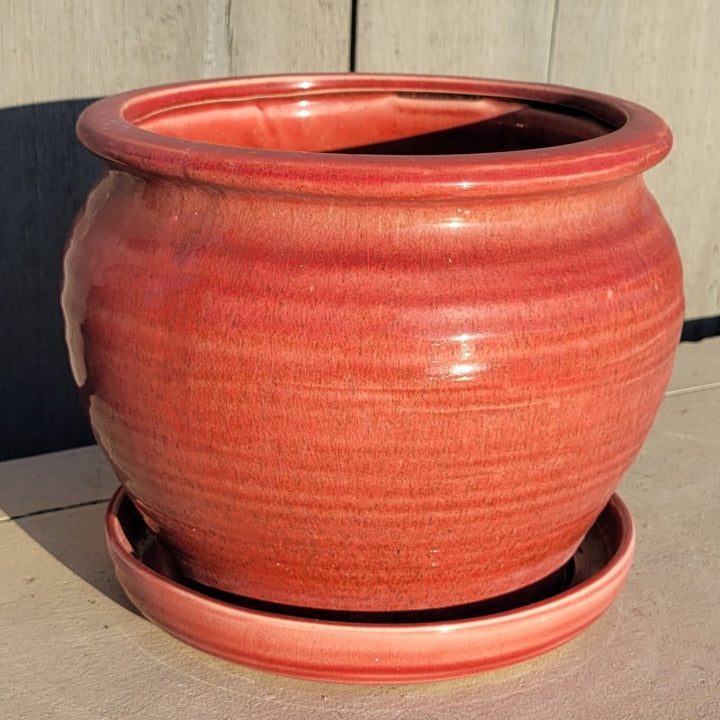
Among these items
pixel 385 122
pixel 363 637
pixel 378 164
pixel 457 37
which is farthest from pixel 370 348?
pixel 457 37

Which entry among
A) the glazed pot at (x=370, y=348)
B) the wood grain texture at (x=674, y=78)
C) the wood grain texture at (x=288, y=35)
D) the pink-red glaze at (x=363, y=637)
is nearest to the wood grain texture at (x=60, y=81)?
the wood grain texture at (x=288, y=35)

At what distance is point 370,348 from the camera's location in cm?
131

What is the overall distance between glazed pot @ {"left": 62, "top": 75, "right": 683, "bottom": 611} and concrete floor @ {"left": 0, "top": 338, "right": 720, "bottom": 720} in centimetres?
12

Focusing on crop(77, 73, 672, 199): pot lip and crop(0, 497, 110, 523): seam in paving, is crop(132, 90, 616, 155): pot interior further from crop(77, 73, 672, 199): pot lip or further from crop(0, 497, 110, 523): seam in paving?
crop(0, 497, 110, 523): seam in paving

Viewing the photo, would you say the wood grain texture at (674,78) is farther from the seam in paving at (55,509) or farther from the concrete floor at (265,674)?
the seam in paving at (55,509)

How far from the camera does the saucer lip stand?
4.83ft

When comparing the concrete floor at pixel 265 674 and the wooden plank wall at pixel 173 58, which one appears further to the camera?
the wooden plank wall at pixel 173 58

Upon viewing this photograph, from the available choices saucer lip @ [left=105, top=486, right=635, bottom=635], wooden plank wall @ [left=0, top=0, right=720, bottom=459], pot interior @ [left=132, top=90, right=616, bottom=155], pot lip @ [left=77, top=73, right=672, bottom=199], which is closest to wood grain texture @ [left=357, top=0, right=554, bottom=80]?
wooden plank wall @ [left=0, top=0, right=720, bottom=459]

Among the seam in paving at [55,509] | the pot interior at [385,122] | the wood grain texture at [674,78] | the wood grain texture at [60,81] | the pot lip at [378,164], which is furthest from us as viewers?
the wood grain texture at [674,78]

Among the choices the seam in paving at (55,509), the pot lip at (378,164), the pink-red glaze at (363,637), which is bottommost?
the seam in paving at (55,509)

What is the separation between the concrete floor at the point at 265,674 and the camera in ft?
4.91

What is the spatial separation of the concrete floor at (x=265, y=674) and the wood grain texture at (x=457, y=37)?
101 cm

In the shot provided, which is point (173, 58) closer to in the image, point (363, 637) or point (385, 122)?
point (385, 122)

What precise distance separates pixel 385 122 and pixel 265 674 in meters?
0.90
